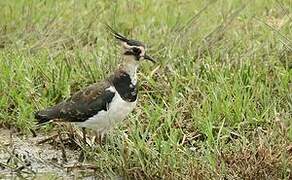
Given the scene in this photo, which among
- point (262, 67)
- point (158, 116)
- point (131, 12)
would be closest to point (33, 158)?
point (158, 116)

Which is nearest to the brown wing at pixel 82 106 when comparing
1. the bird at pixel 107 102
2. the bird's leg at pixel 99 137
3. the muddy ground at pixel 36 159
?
the bird at pixel 107 102

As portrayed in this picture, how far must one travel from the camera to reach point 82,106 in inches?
204

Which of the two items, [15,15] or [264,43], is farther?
[15,15]

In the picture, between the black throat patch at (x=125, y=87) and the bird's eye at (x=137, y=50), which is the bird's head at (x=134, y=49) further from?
the black throat patch at (x=125, y=87)

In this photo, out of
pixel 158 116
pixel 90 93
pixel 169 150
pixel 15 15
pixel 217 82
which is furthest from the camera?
pixel 15 15

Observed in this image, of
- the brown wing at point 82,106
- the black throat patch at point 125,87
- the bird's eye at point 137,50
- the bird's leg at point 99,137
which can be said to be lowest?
the bird's leg at point 99,137

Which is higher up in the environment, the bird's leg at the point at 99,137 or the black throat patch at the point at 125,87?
the black throat patch at the point at 125,87

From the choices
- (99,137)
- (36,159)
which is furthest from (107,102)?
(36,159)

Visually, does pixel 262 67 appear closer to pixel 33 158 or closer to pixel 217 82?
pixel 217 82

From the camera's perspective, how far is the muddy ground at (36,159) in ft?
17.0

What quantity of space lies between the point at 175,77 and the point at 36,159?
125 centimetres

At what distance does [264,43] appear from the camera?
6.72 m

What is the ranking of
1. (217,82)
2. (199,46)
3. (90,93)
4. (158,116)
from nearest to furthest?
(90,93) < (158,116) < (217,82) < (199,46)

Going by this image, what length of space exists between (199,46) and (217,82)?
0.77m
